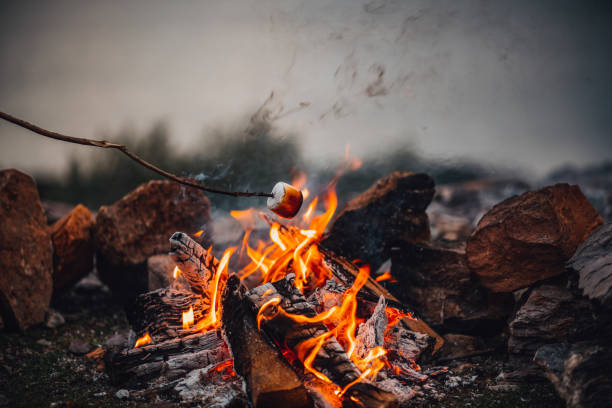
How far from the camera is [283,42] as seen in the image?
3.78 m

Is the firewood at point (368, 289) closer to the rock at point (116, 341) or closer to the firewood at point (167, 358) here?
the firewood at point (167, 358)

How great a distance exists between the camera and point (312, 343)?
1.90 m

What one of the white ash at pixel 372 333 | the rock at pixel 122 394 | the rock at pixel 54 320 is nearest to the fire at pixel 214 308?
the rock at pixel 122 394

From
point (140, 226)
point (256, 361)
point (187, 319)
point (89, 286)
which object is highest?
point (140, 226)

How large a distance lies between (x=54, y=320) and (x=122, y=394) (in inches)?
64.7

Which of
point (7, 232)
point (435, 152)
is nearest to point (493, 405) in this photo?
point (435, 152)

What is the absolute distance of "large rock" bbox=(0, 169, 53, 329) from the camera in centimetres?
276

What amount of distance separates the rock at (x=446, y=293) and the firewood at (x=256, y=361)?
5.29 ft

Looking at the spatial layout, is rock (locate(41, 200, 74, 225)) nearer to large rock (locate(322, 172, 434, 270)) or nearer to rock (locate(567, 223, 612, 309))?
large rock (locate(322, 172, 434, 270))

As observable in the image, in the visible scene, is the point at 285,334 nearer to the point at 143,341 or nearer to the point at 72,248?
the point at 143,341

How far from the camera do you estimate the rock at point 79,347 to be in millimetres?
2680

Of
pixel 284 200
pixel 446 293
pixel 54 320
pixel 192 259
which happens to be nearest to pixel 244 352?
pixel 192 259

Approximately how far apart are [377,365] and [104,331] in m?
2.59

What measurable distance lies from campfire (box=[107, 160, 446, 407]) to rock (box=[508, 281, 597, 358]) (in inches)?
20.3
